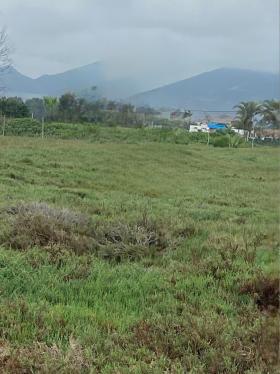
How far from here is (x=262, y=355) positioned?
296 centimetres

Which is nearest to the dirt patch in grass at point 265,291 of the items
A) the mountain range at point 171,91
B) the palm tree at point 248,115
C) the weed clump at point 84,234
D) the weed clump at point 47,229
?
the weed clump at point 84,234

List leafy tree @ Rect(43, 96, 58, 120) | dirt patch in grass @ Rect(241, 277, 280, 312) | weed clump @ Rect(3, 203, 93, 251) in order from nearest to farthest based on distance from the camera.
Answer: dirt patch in grass @ Rect(241, 277, 280, 312) < weed clump @ Rect(3, 203, 93, 251) < leafy tree @ Rect(43, 96, 58, 120)

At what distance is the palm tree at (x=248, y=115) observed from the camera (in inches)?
1507

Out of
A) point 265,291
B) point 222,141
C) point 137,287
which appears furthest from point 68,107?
point 265,291

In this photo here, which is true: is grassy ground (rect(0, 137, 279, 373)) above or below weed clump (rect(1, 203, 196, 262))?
below

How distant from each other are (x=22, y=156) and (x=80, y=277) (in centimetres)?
987

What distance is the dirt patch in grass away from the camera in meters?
3.88

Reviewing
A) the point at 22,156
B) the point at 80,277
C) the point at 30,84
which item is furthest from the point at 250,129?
the point at 80,277

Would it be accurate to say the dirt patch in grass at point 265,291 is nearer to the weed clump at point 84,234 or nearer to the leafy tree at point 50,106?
the weed clump at point 84,234

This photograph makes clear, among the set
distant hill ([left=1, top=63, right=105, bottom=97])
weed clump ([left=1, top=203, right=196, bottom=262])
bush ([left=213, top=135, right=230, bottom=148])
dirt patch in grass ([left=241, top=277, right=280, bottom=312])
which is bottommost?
dirt patch in grass ([left=241, top=277, right=280, bottom=312])

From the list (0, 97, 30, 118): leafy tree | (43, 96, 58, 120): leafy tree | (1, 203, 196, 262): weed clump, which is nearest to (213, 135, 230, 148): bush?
(43, 96, 58, 120): leafy tree

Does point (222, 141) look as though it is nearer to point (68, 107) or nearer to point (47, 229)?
point (68, 107)

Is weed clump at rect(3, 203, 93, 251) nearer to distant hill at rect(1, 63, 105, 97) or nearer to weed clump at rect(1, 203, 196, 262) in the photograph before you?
weed clump at rect(1, 203, 196, 262)

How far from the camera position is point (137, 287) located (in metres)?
4.09
